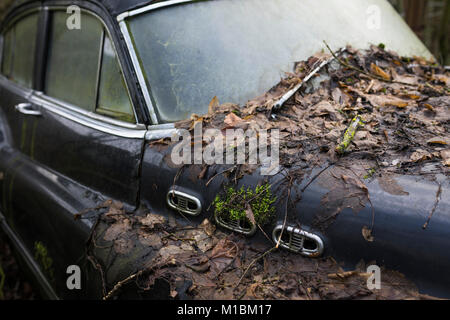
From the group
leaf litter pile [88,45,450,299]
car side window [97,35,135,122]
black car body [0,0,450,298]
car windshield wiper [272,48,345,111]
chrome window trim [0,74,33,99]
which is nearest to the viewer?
black car body [0,0,450,298]

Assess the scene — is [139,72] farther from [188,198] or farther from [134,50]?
[188,198]

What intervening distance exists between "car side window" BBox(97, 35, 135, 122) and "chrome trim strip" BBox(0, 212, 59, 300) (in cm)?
121

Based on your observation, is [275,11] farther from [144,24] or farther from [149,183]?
[149,183]

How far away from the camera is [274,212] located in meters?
1.85

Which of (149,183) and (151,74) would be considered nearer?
(149,183)

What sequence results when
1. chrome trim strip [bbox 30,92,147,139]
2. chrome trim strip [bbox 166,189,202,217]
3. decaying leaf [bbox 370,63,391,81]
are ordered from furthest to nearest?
decaying leaf [bbox 370,63,391,81]
chrome trim strip [bbox 30,92,147,139]
chrome trim strip [bbox 166,189,202,217]

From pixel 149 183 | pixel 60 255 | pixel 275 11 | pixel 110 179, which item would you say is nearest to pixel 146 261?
pixel 149 183

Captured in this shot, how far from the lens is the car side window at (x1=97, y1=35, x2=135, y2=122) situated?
98.4 inches

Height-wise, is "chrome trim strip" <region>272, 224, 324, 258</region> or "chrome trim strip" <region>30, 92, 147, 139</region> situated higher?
"chrome trim strip" <region>30, 92, 147, 139</region>

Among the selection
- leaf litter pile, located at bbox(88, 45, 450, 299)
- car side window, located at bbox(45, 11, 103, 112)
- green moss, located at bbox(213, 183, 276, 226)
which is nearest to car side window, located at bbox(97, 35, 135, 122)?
car side window, located at bbox(45, 11, 103, 112)

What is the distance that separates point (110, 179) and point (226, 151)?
80cm

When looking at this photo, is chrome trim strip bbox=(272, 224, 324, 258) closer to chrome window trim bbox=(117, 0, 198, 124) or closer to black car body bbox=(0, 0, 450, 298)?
black car body bbox=(0, 0, 450, 298)

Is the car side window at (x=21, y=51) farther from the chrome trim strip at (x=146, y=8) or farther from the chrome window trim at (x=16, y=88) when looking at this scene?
the chrome trim strip at (x=146, y=8)

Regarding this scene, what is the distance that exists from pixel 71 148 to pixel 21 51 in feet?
5.58
